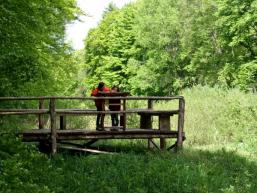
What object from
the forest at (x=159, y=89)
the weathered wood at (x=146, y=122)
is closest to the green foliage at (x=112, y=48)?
the forest at (x=159, y=89)

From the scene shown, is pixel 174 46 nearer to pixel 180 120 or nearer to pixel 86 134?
pixel 180 120

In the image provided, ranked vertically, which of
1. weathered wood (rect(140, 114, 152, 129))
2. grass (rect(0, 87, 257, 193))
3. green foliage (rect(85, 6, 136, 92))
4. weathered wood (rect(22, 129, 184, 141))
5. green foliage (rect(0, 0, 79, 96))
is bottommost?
grass (rect(0, 87, 257, 193))

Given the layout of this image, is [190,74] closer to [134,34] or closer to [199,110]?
[134,34]

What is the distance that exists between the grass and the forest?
1.2 inches

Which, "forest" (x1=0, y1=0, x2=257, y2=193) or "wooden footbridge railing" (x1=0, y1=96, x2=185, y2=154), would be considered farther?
"wooden footbridge railing" (x1=0, y1=96, x2=185, y2=154)

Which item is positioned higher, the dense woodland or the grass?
the dense woodland

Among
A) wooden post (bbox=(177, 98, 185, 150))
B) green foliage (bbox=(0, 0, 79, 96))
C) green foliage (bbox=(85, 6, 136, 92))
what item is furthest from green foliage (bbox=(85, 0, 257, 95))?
green foliage (bbox=(0, 0, 79, 96))

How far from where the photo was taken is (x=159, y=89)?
169ft

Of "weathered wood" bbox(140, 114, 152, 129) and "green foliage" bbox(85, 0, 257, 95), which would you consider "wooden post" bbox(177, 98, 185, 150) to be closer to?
"weathered wood" bbox(140, 114, 152, 129)

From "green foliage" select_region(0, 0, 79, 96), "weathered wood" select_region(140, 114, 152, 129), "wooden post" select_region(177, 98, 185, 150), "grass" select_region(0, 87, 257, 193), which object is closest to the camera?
"grass" select_region(0, 87, 257, 193)

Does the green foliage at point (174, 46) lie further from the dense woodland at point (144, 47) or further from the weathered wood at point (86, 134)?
the weathered wood at point (86, 134)

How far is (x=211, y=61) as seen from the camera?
42.2 m

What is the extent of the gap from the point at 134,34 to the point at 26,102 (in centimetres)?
3735

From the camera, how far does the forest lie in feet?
37.6
